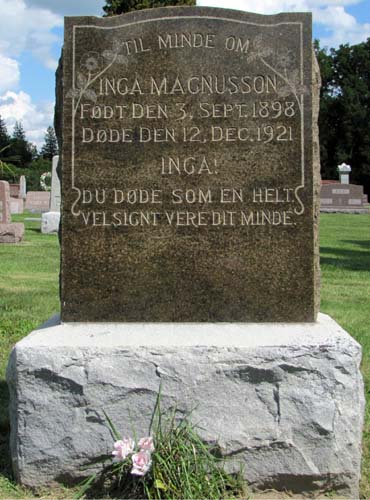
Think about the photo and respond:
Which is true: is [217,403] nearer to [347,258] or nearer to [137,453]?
[137,453]

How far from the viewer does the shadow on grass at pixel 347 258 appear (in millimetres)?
10789

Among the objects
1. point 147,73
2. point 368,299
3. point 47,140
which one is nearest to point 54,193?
point 368,299

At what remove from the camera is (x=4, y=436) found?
3.59 meters

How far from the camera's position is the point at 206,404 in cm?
304

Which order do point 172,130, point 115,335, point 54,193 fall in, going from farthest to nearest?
point 54,193 → point 172,130 → point 115,335

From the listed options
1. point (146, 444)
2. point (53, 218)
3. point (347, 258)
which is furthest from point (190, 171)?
point (53, 218)

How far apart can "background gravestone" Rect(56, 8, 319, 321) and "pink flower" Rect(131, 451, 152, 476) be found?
0.87 meters

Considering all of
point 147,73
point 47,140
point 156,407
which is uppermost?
point 47,140

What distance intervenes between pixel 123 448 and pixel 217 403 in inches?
19.3

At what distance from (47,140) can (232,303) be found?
300 feet

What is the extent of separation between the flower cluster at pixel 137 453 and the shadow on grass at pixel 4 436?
0.64 metres

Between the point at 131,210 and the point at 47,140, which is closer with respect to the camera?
the point at 131,210

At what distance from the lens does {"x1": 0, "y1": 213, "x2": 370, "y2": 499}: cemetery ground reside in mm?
3525

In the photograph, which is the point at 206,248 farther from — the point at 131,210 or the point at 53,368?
the point at 53,368
